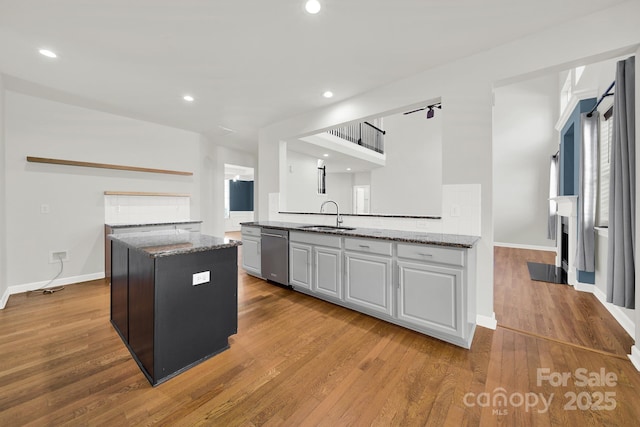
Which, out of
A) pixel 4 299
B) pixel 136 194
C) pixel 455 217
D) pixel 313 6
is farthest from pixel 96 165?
pixel 455 217

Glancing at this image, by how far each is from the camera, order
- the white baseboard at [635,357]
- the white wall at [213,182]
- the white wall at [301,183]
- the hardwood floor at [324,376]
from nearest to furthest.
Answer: the hardwood floor at [324,376] → the white baseboard at [635,357] → the white wall at [213,182] → the white wall at [301,183]

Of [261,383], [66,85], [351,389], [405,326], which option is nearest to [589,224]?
[405,326]

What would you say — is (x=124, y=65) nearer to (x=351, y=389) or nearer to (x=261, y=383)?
(x=261, y=383)

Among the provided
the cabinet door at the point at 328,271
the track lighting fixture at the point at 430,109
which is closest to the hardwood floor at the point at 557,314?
the cabinet door at the point at 328,271

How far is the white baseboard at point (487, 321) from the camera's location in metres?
2.47

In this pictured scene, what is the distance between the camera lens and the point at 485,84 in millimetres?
2480

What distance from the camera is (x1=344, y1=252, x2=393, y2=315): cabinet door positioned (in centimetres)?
250

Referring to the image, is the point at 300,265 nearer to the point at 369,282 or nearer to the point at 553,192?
the point at 369,282

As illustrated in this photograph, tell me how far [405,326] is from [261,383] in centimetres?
141

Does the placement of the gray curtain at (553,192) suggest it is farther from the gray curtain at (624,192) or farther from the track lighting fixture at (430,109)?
the gray curtain at (624,192)

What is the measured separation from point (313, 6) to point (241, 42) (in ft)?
2.66

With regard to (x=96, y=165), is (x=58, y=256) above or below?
below

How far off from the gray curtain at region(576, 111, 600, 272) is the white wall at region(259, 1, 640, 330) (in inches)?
64.6

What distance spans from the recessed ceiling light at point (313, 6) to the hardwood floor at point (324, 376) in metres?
2.68
